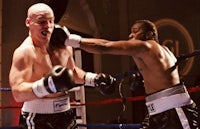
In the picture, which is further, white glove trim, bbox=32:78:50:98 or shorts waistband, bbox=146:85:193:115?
shorts waistband, bbox=146:85:193:115

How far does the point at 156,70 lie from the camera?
79.4 inches

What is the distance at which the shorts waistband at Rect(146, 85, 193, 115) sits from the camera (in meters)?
1.92

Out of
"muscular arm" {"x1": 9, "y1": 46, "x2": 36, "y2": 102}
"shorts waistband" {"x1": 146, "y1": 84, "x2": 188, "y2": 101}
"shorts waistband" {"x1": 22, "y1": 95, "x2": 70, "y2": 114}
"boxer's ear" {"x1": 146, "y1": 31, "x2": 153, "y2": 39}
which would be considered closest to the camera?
"muscular arm" {"x1": 9, "y1": 46, "x2": 36, "y2": 102}

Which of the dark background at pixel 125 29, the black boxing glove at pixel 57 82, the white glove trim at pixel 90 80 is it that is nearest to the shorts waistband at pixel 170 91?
the white glove trim at pixel 90 80

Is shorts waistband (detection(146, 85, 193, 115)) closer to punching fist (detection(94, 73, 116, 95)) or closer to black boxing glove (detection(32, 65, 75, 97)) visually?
punching fist (detection(94, 73, 116, 95))

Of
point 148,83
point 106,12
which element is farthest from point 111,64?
point 148,83

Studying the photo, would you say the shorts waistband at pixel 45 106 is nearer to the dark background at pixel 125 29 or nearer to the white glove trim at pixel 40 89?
the white glove trim at pixel 40 89

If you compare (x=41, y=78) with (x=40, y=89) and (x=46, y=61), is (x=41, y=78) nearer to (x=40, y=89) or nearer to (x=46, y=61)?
(x=46, y=61)

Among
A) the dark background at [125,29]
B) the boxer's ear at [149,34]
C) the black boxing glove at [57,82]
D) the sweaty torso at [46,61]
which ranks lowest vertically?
the black boxing glove at [57,82]

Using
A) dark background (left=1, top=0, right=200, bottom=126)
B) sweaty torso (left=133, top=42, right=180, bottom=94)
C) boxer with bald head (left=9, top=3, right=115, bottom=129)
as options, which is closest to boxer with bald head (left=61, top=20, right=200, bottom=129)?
sweaty torso (left=133, top=42, right=180, bottom=94)

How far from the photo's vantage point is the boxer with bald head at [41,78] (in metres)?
1.62

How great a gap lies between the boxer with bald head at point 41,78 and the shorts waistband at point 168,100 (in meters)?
0.25

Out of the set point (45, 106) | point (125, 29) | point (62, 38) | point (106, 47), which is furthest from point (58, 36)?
point (125, 29)

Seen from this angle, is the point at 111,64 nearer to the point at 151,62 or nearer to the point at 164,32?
the point at 164,32
